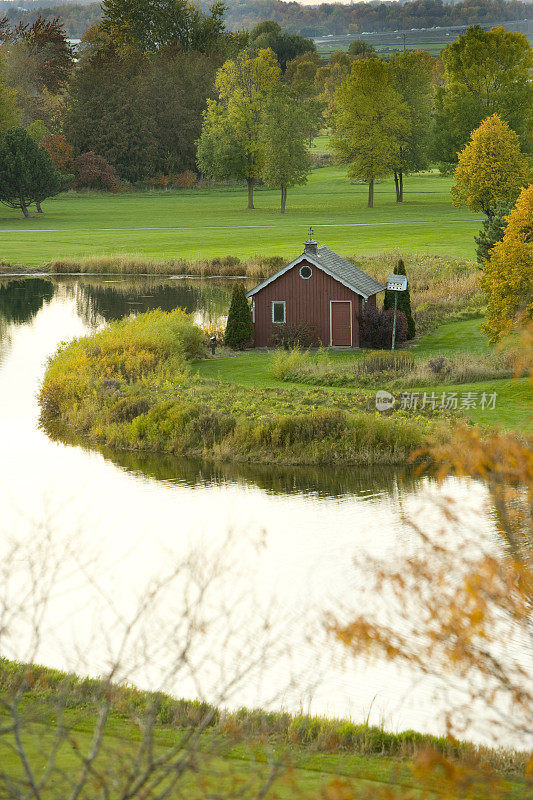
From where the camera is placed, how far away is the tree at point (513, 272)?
3459 centimetres

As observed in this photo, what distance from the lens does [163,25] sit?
148250 millimetres

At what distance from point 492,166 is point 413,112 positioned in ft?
85.9

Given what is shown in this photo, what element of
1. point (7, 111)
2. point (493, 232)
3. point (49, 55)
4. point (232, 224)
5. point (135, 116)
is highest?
point (49, 55)

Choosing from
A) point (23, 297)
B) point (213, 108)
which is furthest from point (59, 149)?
point (23, 297)

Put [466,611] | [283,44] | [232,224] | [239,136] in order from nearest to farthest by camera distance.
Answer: [466,611] < [232,224] < [239,136] < [283,44]

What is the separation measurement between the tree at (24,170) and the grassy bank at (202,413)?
5871cm

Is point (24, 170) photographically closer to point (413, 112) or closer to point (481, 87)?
point (413, 112)

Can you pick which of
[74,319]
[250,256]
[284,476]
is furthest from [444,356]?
[250,256]

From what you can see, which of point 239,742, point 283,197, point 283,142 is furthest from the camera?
point 283,197

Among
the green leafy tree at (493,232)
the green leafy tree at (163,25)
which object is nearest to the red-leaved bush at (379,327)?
the green leafy tree at (493,232)

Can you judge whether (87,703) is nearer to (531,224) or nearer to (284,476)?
(284,476)

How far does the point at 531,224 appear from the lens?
35438 millimetres

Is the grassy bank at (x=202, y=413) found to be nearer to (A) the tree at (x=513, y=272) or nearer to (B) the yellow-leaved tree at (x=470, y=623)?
(A) the tree at (x=513, y=272)

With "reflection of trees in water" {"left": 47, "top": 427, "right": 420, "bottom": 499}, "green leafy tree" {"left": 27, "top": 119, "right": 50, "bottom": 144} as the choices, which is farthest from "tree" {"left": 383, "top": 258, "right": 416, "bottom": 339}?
"green leafy tree" {"left": 27, "top": 119, "right": 50, "bottom": 144}
